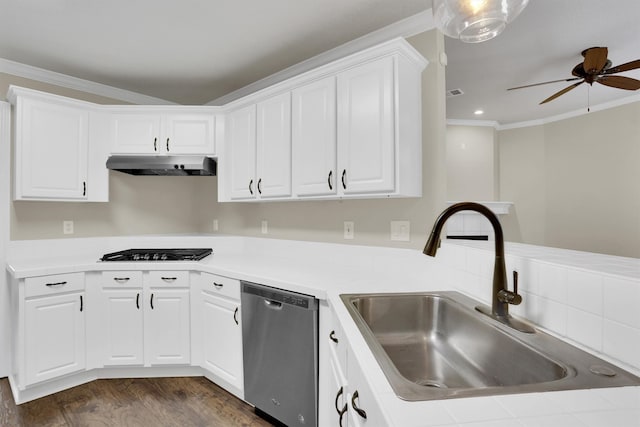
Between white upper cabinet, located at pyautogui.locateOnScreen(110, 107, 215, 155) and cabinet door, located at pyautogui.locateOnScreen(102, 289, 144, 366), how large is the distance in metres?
1.24

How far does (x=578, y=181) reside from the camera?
439 cm

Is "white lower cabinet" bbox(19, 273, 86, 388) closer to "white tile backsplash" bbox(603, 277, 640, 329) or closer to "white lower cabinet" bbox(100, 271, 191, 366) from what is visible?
"white lower cabinet" bbox(100, 271, 191, 366)

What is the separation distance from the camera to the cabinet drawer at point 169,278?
2350 millimetres

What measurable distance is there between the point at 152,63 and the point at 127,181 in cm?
119

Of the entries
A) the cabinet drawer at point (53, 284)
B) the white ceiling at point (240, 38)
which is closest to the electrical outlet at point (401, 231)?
the white ceiling at point (240, 38)

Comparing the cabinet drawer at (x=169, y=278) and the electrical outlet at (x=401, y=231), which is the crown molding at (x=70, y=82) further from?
the electrical outlet at (x=401, y=231)

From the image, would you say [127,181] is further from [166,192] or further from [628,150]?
[628,150]

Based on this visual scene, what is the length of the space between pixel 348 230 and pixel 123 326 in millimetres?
1832

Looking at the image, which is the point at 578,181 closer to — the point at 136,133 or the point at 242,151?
the point at 242,151

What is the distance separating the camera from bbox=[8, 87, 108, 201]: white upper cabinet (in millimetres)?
2346

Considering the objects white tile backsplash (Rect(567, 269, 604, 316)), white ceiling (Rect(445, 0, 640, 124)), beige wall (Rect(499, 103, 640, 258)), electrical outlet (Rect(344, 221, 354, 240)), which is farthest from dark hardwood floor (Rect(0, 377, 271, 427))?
beige wall (Rect(499, 103, 640, 258))

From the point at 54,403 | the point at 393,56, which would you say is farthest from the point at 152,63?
the point at 54,403

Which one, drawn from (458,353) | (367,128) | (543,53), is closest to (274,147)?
(367,128)

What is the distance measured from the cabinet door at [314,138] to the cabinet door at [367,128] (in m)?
0.07
